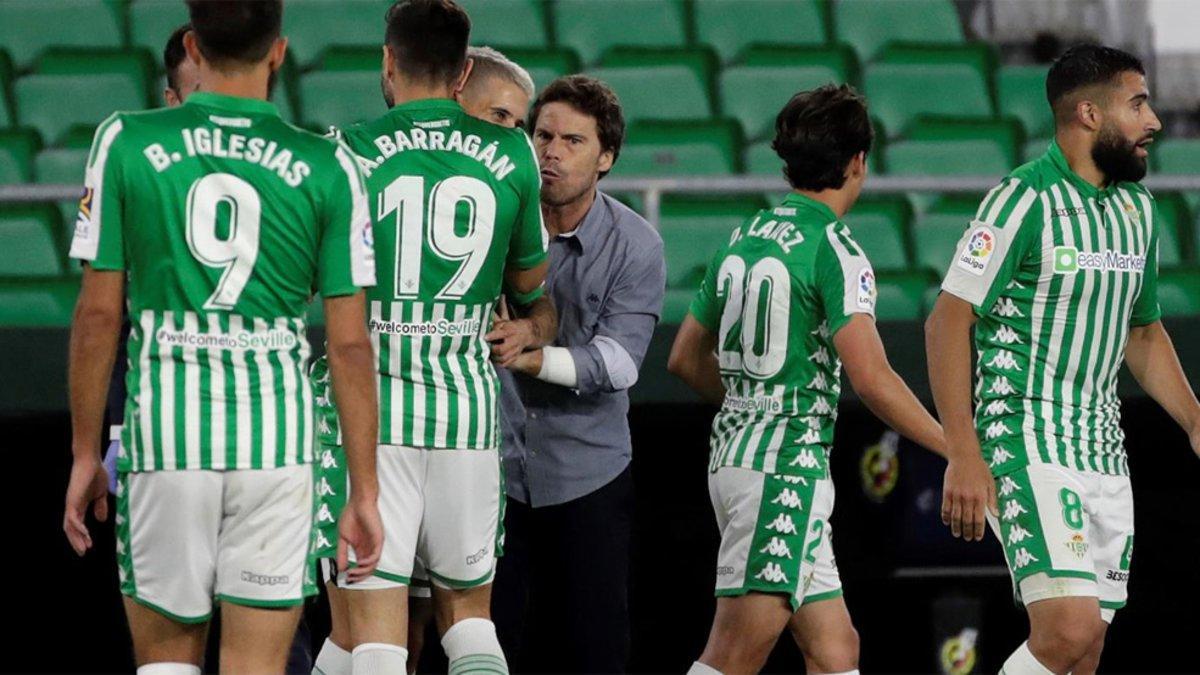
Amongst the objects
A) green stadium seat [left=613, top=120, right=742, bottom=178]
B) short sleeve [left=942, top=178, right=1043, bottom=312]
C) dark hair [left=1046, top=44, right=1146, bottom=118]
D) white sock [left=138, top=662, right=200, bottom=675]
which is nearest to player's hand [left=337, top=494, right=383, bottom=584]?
white sock [left=138, top=662, right=200, bottom=675]

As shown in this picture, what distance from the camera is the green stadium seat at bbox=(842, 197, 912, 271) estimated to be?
785cm

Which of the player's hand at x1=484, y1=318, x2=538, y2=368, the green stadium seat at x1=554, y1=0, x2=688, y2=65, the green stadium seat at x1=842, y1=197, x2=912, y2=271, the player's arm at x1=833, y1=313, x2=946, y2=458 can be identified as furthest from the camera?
the green stadium seat at x1=554, y1=0, x2=688, y2=65

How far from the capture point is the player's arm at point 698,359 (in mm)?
5027

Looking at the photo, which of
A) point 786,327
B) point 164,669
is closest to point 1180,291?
point 786,327

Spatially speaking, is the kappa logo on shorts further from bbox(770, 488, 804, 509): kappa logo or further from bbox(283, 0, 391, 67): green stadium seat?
bbox(283, 0, 391, 67): green stadium seat

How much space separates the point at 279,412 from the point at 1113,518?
7.55 feet

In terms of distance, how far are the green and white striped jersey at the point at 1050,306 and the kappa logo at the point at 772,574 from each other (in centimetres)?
62

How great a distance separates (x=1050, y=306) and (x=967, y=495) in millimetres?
549

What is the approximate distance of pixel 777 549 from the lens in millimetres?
4691

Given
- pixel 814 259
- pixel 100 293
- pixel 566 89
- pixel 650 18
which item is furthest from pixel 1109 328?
pixel 650 18

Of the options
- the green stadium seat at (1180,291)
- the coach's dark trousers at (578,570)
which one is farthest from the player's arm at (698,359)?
the green stadium seat at (1180,291)

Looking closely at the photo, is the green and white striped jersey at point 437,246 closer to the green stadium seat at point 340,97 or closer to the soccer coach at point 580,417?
the soccer coach at point 580,417

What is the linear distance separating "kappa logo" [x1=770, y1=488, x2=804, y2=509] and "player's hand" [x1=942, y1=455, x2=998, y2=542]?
36 centimetres

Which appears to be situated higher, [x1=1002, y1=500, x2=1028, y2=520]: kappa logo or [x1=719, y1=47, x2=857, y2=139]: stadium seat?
[x1=719, y1=47, x2=857, y2=139]: stadium seat
